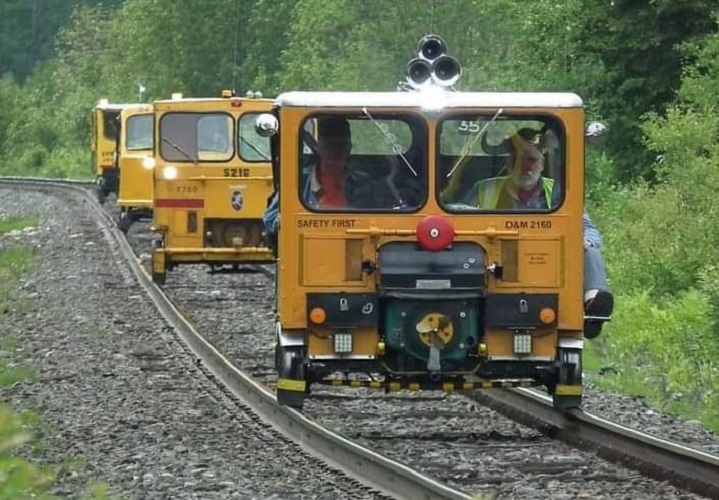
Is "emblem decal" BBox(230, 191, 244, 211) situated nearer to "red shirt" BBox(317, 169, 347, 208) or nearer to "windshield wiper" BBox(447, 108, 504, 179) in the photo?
"red shirt" BBox(317, 169, 347, 208)

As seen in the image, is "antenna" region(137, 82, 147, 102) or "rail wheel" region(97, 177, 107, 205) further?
"antenna" region(137, 82, 147, 102)

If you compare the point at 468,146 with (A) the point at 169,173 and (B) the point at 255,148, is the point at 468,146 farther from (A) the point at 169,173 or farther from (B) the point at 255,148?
(B) the point at 255,148

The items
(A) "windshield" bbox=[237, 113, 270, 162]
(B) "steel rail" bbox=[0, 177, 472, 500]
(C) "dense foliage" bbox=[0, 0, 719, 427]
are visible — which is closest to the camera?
(B) "steel rail" bbox=[0, 177, 472, 500]

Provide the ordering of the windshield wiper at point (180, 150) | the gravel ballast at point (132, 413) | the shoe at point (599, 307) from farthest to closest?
the windshield wiper at point (180, 150) → the shoe at point (599, 307) → the gravel ballast at point (132, 413)

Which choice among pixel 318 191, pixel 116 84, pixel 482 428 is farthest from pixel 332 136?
pixel 116 84

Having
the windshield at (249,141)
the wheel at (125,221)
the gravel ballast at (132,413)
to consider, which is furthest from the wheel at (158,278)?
the wheel at (125,221)

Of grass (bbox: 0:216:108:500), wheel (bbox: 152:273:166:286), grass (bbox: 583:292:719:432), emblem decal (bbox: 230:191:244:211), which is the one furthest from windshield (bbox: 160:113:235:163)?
grass (bbox: 583:292:719:432)

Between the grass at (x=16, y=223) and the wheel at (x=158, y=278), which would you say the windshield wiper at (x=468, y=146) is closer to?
the wheel at (x=158, y=278)

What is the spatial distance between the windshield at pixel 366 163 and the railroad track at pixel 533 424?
4.60 ft

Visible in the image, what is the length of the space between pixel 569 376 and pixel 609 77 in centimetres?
1868

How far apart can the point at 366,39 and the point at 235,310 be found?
1058 inches

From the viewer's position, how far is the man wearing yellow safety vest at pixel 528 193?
1058cm

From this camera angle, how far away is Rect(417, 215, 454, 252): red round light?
10258mm

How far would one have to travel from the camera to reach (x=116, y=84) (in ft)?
240
